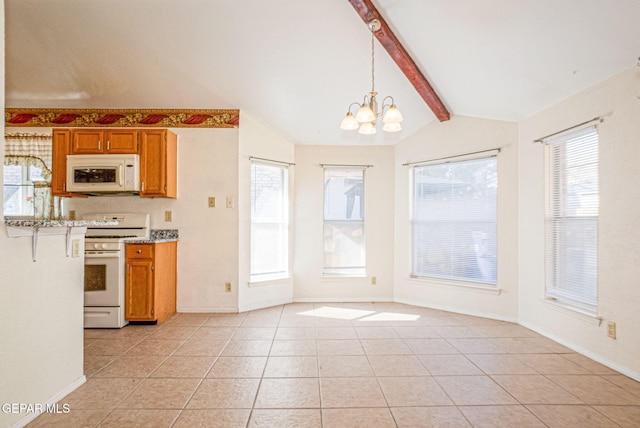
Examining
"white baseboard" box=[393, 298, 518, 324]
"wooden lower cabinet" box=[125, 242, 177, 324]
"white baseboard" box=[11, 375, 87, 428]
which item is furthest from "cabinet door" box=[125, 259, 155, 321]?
"white baseboard" box=[393, 298, 518, 324]

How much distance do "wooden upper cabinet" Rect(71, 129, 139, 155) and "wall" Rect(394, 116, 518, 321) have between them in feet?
11.2

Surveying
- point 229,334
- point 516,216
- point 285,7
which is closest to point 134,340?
point 229,334

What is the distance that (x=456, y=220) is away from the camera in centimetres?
430

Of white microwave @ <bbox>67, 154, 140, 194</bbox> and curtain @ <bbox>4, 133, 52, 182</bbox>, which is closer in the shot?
Answer: white microwave @ <bbox>67, 154, 140, 194</bbox>

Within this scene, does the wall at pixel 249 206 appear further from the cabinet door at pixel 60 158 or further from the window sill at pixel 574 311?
the window sill at pixel 574 311

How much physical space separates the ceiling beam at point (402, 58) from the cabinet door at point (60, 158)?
344 centimetres

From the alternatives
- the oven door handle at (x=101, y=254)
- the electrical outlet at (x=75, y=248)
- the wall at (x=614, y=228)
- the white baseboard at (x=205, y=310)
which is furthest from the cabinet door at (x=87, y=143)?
the wall at (x=614, y=228)

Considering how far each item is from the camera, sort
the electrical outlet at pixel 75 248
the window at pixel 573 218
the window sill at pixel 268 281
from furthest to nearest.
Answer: the window sill at pixel 268 281, the window at pixel 573 218, the electrical outlet at pixel 75 248

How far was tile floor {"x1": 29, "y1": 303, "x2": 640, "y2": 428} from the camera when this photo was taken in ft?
6.43

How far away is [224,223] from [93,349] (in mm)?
1807

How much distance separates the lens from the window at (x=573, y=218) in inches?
115

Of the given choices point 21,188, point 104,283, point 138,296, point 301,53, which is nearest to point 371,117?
point 301,53

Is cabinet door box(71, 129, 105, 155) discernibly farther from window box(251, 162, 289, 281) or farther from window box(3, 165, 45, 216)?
window box(251, 162, 289, 281)

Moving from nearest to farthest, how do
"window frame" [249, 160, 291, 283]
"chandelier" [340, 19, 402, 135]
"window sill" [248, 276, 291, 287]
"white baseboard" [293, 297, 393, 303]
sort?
1. "chandelier" [340, 19, 402, 135]
2. "window sill" [248, 276, 291, 287]
3. "window frame" [249, 160, 291, 283]
4. "white baseboard" [293, 297, 393, 303]
